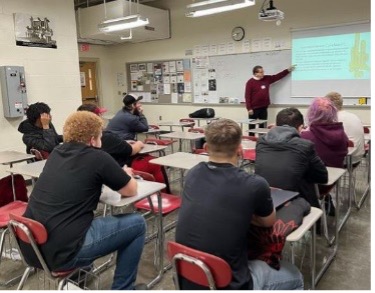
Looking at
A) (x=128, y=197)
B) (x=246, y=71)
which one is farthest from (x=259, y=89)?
(x=128, y=197)

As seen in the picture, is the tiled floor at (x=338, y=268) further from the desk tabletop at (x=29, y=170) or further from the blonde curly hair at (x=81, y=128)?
the blonde curly hair at (x=81, y=128)

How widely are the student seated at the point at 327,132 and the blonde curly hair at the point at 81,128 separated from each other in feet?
5.79

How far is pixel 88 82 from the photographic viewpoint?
8828 millimetres

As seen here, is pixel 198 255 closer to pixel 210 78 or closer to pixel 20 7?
pixel 20 7

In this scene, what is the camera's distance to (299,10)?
6148 mm

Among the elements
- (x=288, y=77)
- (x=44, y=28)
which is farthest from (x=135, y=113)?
A: (x=288, y=77)

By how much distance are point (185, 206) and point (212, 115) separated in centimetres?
543

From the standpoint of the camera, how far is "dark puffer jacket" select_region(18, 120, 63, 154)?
360 cm

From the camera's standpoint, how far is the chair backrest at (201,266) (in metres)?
1.34

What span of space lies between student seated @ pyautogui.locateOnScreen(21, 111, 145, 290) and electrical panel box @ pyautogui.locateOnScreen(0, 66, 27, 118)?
11.5ft

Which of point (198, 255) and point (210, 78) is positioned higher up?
point (210, 78)

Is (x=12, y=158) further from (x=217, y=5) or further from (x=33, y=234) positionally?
(x=217, y=5)

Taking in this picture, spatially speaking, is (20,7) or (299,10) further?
(299,10)

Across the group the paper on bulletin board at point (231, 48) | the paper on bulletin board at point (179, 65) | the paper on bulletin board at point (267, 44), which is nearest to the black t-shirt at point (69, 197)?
the paper on bulletin board at point (267, 44)
